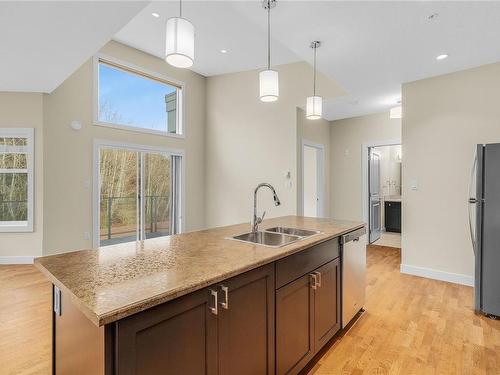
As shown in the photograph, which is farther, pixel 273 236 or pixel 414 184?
pixel 414 184

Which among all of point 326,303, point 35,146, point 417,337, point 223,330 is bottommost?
point 417,337

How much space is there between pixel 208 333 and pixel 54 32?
111 inches

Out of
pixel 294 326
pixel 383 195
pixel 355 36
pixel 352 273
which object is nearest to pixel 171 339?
pixel 294 326

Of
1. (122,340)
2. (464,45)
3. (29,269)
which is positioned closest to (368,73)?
(464,45)

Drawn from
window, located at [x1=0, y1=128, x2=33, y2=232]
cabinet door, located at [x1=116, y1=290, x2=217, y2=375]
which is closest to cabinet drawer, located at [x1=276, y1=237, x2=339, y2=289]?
cabinet door, located at [x1=116, y1=290, x2=217, y2=375]

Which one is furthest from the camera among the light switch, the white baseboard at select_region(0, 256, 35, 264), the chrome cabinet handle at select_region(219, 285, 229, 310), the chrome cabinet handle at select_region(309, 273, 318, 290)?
the white baseboard at select_region(0, 256, 35, 264)

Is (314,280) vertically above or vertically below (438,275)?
above

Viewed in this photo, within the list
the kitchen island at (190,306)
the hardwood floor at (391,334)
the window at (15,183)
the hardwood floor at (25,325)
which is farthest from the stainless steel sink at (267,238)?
the window at (15,183)

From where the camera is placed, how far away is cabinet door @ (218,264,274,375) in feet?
4.19

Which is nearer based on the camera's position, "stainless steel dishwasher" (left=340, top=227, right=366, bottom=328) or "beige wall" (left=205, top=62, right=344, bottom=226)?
"stainless steel dishwasher" (left=340, top=227, right=366, bottom=328)

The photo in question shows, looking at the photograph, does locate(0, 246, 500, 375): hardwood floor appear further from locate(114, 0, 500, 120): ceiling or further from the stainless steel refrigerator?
locate(114, 0, 500, 120): ceiling

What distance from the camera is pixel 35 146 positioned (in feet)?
13.3

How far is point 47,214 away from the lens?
4020mm

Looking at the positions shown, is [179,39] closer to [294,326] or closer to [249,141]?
[294,326]
